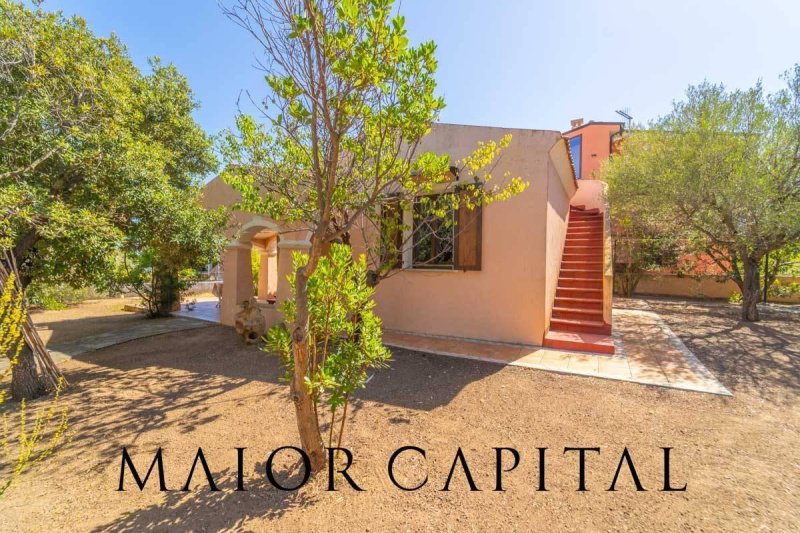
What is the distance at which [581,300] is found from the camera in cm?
826

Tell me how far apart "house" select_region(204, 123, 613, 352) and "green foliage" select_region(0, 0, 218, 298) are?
2.91m

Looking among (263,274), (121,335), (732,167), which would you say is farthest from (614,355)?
(263,274)

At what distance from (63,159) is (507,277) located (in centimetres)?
783

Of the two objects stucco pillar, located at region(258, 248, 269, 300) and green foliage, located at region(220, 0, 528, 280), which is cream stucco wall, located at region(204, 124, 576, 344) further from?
stucco pillar, located at region(258, 248, 269, 300)

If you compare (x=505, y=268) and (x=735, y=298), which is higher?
(x=505, y=268)

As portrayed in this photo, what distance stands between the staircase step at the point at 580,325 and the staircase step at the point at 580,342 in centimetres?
14

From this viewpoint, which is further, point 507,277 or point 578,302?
point 578,302

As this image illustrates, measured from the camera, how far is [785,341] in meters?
7.57

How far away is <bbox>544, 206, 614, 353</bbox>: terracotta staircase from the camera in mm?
6902

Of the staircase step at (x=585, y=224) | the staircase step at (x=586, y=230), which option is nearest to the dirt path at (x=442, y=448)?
the staircase step at (x=586, y=230)

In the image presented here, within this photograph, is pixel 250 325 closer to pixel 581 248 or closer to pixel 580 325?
pixel 580 325

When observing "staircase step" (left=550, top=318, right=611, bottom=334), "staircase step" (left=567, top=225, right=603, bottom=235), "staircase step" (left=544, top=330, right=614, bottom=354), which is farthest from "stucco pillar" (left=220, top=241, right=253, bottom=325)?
"staircase step" (left=567, top=225, right=603, bottom=235)

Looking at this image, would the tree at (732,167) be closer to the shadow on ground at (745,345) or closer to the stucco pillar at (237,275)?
the shadow on ground at (745,345)

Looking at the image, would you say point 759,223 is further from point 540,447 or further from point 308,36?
point 308,36
